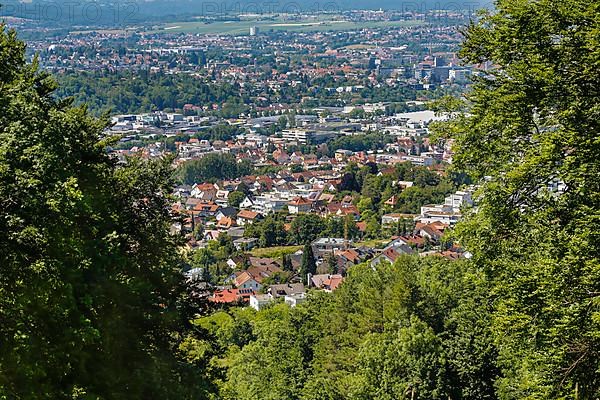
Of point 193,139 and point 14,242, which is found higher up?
point 14,242

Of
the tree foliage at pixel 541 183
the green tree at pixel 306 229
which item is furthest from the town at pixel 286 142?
the tree foliage at pixel 541 183

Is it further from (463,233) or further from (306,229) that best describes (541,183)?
(306,229)

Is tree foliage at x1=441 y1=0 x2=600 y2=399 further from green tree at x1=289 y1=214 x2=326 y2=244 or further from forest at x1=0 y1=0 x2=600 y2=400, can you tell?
green tree at x1=289 y1=214 x2=326 y2=244

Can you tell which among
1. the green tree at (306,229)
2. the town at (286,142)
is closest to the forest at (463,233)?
the town at (286,142)

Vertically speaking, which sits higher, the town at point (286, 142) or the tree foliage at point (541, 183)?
the tree foliage at point (541, 183)

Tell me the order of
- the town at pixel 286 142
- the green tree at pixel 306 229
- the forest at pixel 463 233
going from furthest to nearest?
1. the green tree at pixel 306 229
2. the town at pixel 286 142
3. the forest at pixel 463 233

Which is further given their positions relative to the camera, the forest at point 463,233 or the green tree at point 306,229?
the green tree at point 306,229

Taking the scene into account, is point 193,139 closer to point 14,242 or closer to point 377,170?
point 377,170

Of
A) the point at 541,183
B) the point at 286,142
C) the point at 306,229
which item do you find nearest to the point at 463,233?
the point at 541,183

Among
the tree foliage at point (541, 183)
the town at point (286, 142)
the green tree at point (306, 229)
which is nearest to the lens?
the tree foliage at point (541, 183)

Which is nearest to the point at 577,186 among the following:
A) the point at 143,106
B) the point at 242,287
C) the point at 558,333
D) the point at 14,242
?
the point at 558,333

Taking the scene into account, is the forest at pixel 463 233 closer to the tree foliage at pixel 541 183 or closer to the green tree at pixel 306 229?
the tree foliage at pixel 541 183
